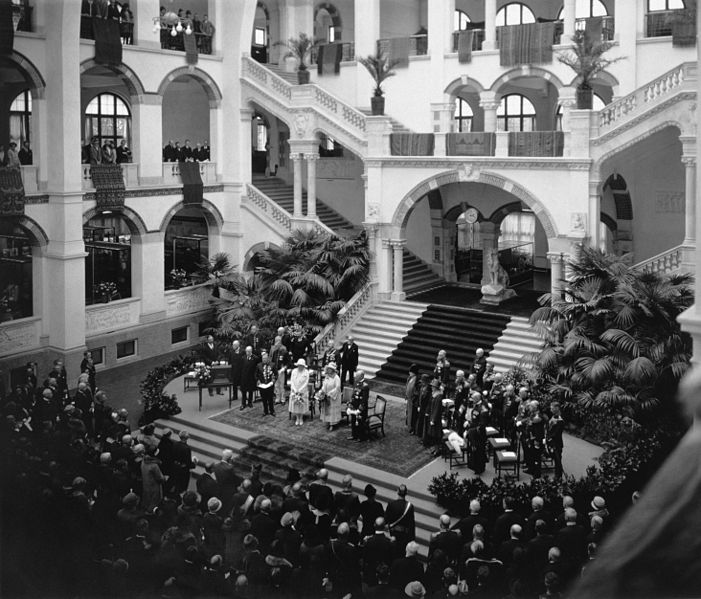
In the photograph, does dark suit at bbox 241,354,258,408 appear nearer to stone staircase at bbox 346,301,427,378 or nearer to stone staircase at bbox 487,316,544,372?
stone staircase at bbox 346,301,427,378

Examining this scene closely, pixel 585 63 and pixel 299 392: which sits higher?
pixel 585 63

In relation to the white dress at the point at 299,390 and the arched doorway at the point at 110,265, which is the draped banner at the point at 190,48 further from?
the white dress at the point at 299,390

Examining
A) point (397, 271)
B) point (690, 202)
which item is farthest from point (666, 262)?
point (397, 271)

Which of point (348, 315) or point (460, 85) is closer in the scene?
point (348, 315)

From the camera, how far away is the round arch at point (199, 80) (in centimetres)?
2777

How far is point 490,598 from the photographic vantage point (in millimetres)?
10094

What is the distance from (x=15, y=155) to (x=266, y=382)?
9409mm

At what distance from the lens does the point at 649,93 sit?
22.9m

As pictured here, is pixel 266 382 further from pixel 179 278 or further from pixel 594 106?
pixel 594 106

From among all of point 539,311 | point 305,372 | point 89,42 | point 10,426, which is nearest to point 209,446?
point 305,372

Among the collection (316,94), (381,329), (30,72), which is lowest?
(381,329)

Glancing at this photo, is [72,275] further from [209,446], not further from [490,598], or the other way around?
[490,598]

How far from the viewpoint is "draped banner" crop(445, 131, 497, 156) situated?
83.3 ft

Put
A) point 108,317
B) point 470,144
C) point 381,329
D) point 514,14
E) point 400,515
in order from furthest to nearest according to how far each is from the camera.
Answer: point 514,14 < point 381,329 < point 108,317 < point 470,144 < point 400,515
